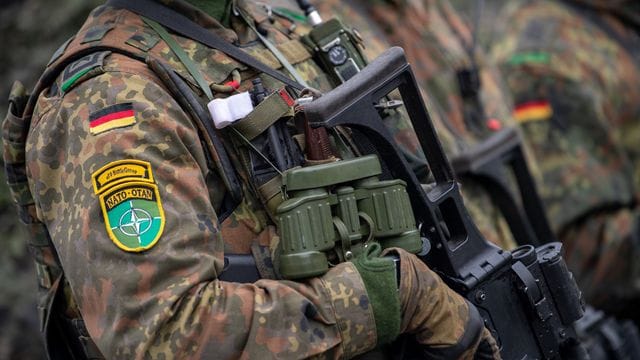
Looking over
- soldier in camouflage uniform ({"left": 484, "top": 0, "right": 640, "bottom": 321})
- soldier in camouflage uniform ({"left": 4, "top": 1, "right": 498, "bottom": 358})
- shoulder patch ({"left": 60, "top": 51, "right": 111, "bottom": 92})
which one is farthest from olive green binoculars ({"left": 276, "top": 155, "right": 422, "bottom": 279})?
soldier in camouflage uniform ({"left": 484, "top": 0, "right": 640, "bottom": 321})

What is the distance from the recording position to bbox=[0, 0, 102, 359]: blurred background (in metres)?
4.52

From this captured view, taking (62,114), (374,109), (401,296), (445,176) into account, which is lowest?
(401,296)

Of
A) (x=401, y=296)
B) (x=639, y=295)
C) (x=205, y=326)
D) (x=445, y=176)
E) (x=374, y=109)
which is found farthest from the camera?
(x=639, y=295)

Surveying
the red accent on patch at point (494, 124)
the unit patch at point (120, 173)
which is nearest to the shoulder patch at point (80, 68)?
the unit patch at point (120, 173)

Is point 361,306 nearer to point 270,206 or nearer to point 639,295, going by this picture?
point 270,206

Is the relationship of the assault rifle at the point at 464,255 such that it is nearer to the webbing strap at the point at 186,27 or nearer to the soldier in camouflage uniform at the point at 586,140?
the webbing strap at the point at 186,27

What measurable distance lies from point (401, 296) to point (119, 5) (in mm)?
1040

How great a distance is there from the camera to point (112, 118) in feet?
7.37

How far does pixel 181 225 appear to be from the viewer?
220 centimetres

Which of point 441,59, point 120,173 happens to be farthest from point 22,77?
point 120,173

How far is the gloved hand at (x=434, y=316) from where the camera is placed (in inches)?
93.0

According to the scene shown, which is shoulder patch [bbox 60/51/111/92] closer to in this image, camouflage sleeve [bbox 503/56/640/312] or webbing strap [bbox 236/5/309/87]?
webbing strap [bbox 236/5/309/87]

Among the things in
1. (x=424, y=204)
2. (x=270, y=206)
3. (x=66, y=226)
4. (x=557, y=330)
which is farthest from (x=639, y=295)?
(x=66, y=226)

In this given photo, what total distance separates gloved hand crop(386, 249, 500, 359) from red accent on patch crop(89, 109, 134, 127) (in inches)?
27.6
